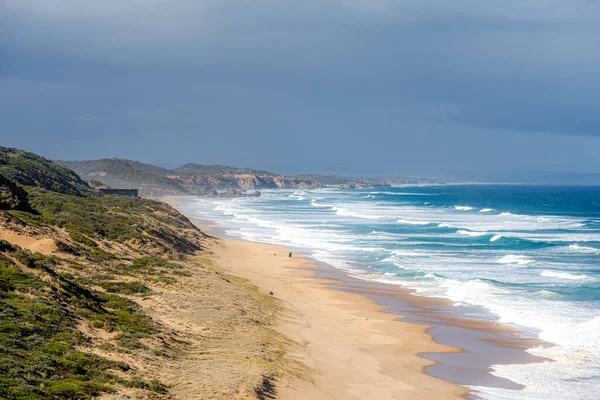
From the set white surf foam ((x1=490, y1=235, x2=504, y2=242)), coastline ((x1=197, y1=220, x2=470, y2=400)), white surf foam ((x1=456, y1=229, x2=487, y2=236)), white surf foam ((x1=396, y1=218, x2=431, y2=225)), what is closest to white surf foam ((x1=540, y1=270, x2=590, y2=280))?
coastline ((x1=197, y1=220, x2=470, y2=400))

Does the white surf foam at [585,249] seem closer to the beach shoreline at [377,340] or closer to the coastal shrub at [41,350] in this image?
the beach shoreline at [377,340]

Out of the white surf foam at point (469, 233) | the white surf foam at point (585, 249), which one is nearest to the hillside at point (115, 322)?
the white surf foam at point (585, 249)

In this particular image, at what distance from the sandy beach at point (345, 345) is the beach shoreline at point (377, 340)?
0.10 feet

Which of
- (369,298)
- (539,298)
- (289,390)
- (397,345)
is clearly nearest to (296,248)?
(369,298)

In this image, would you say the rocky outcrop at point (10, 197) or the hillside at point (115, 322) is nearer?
the hillside at point (115, 322)

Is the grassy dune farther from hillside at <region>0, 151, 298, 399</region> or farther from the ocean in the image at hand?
the ocean

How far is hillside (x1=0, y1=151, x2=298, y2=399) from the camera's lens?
43.1 ft

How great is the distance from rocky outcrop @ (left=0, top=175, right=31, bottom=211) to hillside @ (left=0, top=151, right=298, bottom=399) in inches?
2.6

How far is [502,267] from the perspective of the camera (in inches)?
1558

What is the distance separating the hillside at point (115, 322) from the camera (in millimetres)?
13125

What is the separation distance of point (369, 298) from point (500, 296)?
699 cm

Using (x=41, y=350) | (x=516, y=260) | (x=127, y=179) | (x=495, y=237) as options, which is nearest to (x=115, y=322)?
(x=41, y=350)

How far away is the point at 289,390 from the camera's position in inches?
603

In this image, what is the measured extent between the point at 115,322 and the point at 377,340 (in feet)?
34.4
